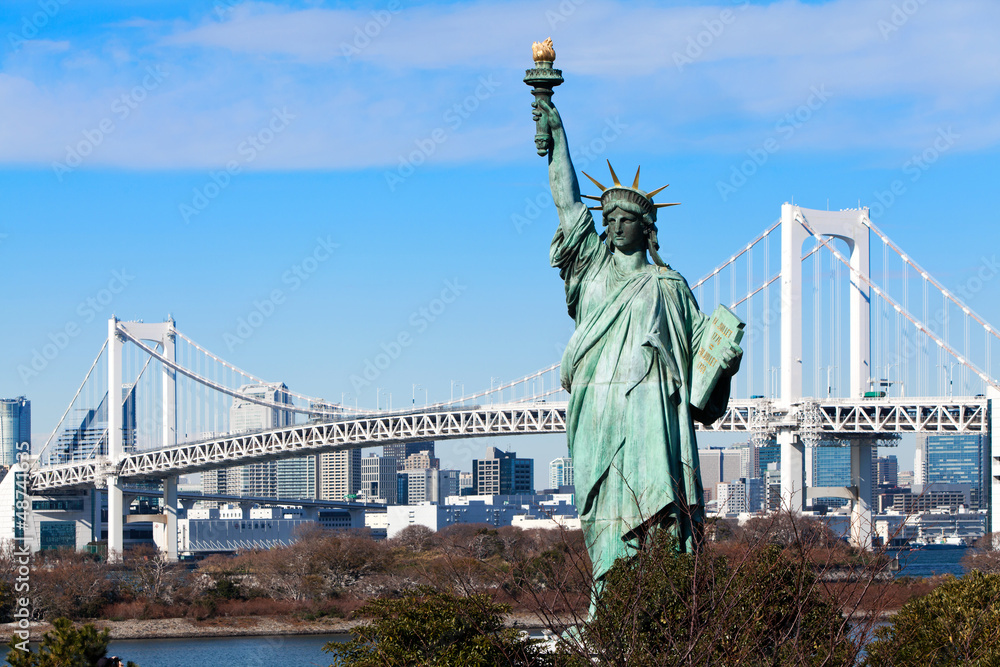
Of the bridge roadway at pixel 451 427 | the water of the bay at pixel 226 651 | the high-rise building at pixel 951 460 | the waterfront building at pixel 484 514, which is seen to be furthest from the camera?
the high-rise building at pixel 951 460

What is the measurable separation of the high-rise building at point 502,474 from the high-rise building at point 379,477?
739cm

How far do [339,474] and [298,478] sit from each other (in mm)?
4130

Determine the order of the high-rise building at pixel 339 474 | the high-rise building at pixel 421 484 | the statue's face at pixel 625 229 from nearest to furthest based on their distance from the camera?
the statue's face at pixel 625 229
the high-rise building at pixel 421 484
the high-rise building at pixel 339 474

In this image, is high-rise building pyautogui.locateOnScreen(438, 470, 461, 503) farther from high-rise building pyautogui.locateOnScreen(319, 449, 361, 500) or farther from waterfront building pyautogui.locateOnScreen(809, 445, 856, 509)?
waterfront building pyautogui.locateOnScreen(809, 445, 856, 509)

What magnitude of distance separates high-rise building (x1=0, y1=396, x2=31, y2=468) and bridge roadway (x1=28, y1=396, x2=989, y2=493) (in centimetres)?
3010

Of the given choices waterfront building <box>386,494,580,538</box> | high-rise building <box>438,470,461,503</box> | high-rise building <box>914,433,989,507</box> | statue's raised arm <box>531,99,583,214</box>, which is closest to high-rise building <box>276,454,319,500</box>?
high-rise building <box>438,470,461,503</box>

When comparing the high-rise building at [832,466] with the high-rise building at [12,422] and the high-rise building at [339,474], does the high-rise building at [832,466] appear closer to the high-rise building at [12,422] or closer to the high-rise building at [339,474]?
the high-rise building at [339,474]

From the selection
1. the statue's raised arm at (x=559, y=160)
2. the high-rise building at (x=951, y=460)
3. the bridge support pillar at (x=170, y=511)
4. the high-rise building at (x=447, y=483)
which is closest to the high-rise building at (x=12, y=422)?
the bridge support pillar at (x=170, y=511)

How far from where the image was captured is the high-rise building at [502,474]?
117812mm

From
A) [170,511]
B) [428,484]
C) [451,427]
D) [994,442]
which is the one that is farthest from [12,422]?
[994,442]

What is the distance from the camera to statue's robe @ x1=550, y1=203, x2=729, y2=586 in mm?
8305

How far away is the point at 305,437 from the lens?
1906 inches

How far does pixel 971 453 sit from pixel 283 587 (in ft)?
313

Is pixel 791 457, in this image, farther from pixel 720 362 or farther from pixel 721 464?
pixel 721 464
